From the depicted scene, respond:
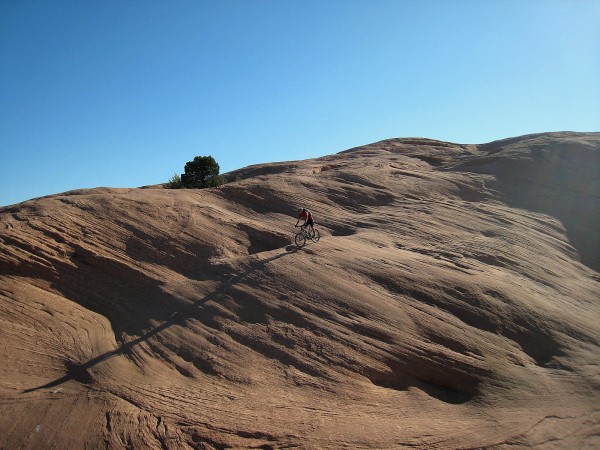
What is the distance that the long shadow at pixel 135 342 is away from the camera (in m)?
9.27

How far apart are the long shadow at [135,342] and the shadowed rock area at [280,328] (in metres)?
0.05

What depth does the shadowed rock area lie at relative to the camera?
8.60 meters

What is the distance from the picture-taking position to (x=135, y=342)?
1054 cm

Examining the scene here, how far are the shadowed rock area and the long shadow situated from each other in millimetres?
45

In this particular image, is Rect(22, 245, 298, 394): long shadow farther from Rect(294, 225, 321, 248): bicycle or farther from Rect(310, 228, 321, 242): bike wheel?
Rect(310, 228, 321, 242): bike wheel

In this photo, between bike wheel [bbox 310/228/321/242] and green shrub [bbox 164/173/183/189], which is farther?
green shrub [bbox 164/173/183/189]

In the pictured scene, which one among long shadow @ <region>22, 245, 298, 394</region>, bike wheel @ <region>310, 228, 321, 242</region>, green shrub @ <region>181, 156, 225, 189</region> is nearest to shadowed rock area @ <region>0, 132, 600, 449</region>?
long shadow @ <region>22, 245, 298, 394</region>

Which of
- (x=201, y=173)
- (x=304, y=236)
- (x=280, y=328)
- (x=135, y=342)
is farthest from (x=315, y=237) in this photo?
(x=201, y=173)

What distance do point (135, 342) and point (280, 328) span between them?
347 centimetres

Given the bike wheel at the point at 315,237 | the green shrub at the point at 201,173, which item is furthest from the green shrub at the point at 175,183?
the bike wheel at the point at 315,237

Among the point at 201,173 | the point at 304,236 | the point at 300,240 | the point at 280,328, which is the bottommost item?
the point at 280,328

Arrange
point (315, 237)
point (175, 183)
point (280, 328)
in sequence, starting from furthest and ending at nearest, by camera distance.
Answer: point (175, 183) → point (315, 237) → point (280, 328)

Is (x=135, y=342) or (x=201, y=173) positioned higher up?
(x=201, y=173)

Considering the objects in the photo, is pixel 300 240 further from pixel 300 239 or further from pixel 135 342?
pixel 135 342
